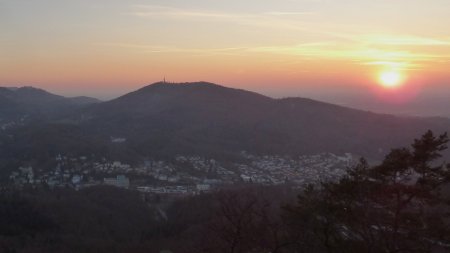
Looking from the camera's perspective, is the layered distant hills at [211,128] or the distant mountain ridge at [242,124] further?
the distant mountain ridge at [242,124]

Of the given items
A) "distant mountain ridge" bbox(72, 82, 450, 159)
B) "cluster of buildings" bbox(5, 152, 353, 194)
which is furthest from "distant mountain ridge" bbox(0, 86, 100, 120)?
"cluster of buildings" bbox(5, 152, 353, 194)

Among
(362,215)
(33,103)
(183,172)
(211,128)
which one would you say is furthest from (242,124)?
(33,103)

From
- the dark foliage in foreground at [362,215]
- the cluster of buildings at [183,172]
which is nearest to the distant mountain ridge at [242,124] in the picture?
the cluster of buildings at [183,172]

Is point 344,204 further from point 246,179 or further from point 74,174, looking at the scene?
point 74,174

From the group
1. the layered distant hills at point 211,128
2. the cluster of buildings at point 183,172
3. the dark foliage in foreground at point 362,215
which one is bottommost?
the cluster of buildings at point 183,172

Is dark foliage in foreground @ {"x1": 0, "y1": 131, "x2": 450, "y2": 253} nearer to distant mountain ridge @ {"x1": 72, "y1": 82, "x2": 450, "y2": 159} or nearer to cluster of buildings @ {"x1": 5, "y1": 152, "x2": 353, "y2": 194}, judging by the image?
cluster of buildings @ {"x1": 5, "y1": 152, "x2": 353, "y2": 194}

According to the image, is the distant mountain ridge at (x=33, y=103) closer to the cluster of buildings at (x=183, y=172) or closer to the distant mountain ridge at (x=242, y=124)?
the distant mountain ridge at (x=242, y=124)
